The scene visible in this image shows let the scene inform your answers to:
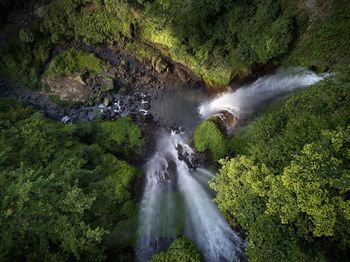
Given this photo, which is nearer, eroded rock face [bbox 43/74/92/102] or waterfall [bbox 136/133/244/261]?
waterfall [bbox 136/133/244/261]

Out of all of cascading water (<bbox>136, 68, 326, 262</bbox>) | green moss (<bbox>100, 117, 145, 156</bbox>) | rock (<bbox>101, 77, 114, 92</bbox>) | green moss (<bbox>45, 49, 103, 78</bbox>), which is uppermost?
green moss (<bbox>45, 49, 103, 78</bbox>)

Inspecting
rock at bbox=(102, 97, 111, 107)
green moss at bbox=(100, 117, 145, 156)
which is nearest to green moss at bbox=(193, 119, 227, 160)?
green moss at bbox=(100, 117, 145, 156)

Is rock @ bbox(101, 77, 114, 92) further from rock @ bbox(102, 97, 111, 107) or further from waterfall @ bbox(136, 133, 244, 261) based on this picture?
waterfall @ bbox(136, 133, 244, 261)

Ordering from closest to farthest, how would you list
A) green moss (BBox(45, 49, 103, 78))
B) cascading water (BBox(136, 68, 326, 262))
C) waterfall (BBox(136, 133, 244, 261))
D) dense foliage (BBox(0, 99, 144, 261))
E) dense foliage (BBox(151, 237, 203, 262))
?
dense foliage (BBox(0, 99, 144, 261))
dense foliage (BBox(151, 237, 203, 262))
waterfall (BBox(136, 133, 244, 261))
cascading water (BBox(136, 68, 326, 262))
green moss (BBox(45, 49, 103, 78))

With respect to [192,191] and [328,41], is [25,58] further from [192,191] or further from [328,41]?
[328,41]

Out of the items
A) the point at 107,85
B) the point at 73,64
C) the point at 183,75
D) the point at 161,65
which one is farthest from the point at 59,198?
the point at 73,64

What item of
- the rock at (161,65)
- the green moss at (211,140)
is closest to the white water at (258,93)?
the green moss at (211,140)

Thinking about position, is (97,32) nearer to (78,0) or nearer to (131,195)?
(78,0)
